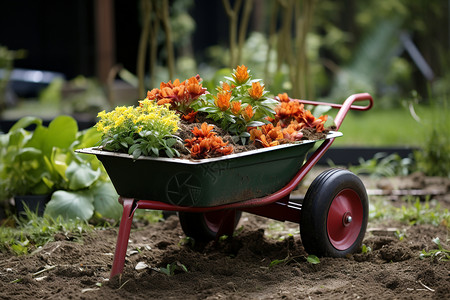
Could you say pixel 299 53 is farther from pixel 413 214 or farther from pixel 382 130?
pixel 382 130

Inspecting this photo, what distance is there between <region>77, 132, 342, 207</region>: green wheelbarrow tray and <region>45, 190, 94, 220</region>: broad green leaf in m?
0.88

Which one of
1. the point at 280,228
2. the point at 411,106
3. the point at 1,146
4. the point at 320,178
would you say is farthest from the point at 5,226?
the point at 411,106

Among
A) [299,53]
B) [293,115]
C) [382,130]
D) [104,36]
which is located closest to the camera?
[293,115]

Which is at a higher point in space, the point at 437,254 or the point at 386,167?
the point at 437,254

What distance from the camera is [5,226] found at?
3.53 m

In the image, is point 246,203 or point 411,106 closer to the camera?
point 246,203

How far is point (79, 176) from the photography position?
3.44 metres

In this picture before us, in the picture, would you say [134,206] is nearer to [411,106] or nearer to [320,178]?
[320,178]

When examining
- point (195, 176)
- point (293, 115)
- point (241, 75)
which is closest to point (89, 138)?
point (241, 75)

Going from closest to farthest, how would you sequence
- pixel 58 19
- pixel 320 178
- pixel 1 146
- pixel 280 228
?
pixel 320 178
pixel 280 228
pixel 1 146
pixel 58 19

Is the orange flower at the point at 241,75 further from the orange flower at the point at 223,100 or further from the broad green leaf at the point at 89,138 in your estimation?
the broad green leaf at the point at 89,138

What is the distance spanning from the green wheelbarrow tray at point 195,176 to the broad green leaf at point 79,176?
2.95 ft

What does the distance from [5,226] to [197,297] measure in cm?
164

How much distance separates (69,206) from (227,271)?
115 cm
